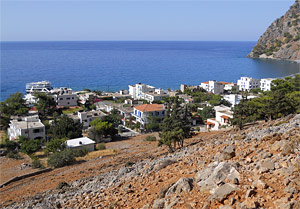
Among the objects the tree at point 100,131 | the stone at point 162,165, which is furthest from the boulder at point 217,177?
the tree at point 100,131

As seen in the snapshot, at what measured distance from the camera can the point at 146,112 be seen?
4184 cm

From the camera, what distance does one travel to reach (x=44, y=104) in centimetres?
4825

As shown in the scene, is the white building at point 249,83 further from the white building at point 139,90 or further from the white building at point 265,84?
the white building at point 139,90

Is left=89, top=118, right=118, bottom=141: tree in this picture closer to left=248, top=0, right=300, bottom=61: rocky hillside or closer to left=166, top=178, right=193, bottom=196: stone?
left=166, top=178, right=193, bottom=196: stone

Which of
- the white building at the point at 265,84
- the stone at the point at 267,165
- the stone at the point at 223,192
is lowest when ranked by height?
the white building at the point at 265,84

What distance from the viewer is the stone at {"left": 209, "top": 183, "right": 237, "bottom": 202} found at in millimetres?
7273

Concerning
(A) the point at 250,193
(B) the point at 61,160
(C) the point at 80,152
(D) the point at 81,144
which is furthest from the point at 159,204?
(D) the point at 81,144

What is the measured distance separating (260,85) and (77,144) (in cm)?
5664

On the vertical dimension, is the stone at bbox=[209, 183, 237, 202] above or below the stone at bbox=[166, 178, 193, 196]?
above

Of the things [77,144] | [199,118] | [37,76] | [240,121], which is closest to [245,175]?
[240,121]

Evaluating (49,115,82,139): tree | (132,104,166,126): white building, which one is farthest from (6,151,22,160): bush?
(132,104,166,126): white building

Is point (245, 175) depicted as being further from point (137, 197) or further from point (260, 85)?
point (260, 85)

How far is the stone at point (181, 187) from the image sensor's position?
27.6 feet

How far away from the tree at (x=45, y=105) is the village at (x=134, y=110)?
113 cm
